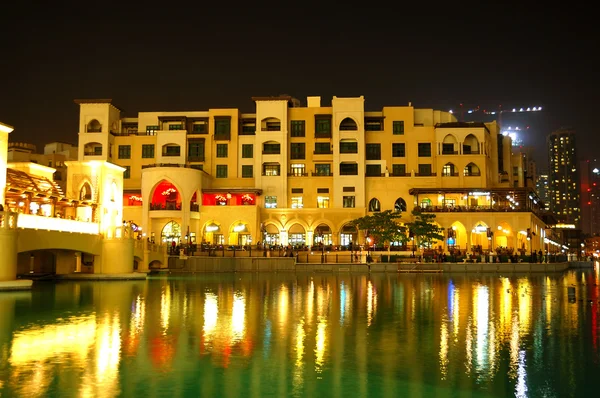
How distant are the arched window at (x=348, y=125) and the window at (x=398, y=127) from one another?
4999 millimetres

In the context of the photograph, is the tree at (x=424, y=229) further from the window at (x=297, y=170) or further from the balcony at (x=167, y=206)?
the balcony at (x=167, y=206)

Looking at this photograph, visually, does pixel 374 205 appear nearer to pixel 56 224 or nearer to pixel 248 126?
pixel 248 126

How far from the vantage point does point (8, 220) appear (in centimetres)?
2983

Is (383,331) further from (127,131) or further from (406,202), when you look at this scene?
(127,131)

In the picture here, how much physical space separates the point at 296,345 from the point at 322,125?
59760 millimetres

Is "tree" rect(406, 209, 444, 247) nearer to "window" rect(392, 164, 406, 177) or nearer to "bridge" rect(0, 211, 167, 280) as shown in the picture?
"window" rect(392, 164, 406, 177)

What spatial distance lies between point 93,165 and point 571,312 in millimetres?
31743

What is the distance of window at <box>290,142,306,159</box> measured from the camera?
74188mm

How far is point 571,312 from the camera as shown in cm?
2434

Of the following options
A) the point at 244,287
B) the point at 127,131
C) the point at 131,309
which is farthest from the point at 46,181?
the point at 127,131

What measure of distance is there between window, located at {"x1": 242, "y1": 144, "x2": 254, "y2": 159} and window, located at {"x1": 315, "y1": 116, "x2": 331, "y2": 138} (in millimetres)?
8202

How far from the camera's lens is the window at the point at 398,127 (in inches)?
2913

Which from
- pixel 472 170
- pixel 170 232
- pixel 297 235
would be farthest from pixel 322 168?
pixel 170 232

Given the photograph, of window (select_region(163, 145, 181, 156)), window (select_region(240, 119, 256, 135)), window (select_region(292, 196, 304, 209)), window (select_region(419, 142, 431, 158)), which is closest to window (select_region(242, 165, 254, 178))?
window (select_region(240, 119, 256, 135))
